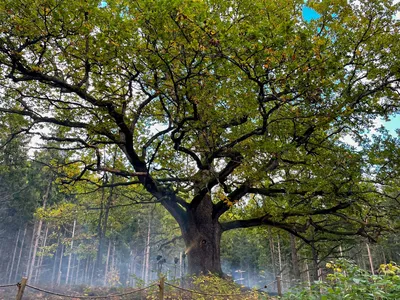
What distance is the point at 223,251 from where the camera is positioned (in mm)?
27016

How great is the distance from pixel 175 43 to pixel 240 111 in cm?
243

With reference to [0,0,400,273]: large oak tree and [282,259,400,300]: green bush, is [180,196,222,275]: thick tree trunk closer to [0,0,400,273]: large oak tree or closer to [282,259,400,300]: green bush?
[0,0,400,273]: large oak tree

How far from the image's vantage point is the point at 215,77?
5691mm

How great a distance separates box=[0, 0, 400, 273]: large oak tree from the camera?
461 centimetres

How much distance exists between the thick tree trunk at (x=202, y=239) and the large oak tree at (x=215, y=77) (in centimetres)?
4

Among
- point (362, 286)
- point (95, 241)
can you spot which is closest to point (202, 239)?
point (362, 286)

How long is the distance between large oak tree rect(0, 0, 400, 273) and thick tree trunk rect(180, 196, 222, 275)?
0.12 feet

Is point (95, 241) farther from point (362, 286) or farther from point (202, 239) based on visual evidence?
point (362, 286)

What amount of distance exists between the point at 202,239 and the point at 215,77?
5.29 meters

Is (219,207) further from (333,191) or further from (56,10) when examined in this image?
(56,10)

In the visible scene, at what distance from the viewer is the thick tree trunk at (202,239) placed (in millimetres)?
8406

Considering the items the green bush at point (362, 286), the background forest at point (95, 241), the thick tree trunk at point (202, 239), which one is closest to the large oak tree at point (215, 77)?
the thick tree trunk at point (202, 239)

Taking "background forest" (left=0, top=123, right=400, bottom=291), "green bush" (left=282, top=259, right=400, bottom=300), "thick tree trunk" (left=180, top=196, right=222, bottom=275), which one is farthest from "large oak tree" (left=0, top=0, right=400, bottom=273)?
"background forest" (left=0, top=123, right=400, bottom=291)

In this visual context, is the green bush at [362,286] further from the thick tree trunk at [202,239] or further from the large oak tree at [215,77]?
the thick tree trunk at [202,239]
